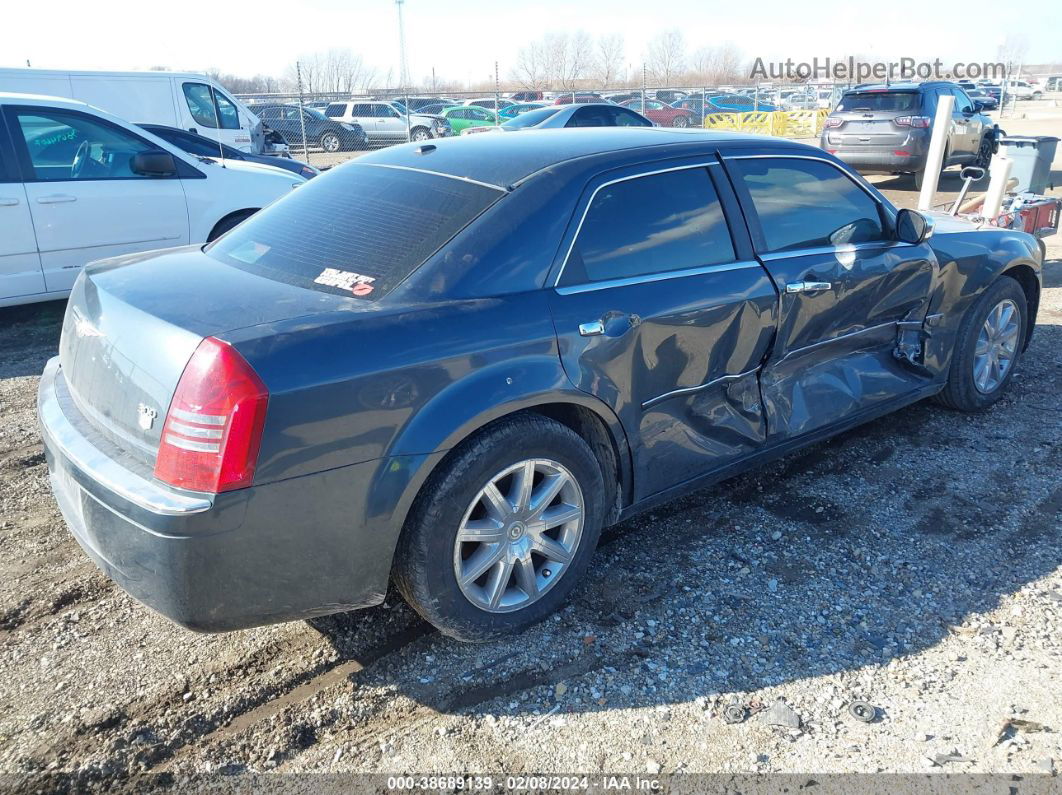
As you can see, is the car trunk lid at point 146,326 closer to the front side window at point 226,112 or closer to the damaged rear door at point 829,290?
the damaged rear door at point 829,290

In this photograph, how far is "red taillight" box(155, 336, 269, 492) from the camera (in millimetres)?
2281

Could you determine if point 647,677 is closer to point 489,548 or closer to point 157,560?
point 489,548

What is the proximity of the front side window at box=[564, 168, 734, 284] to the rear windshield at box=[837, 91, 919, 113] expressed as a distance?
12.6 metres

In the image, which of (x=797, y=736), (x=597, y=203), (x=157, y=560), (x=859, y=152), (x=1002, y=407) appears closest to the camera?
(x=157, y=560)

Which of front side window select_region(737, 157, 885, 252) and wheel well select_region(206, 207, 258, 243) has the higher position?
front side window select_region(737, 157, 885, 252)

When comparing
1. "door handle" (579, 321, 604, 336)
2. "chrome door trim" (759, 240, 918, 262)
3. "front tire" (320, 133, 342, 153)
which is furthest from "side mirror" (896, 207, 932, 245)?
"front tire" (320, 133, 342, 153)

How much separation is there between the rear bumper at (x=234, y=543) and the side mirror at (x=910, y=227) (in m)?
3.01

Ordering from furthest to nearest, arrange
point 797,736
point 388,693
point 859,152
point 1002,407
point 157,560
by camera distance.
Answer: point 859,152 < point 1002,407 < point 388,693 < point 797,736 < point 157,560

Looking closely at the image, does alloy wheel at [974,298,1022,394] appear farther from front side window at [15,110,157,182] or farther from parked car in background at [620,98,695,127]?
parked car in background at [620,98,695,127]

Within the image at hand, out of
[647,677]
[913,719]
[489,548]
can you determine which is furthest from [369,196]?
[913,719]

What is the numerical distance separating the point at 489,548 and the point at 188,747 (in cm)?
107

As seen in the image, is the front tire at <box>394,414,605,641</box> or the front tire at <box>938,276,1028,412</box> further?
the front tire at <box>938,276,1028,412</box>

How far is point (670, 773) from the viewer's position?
241 cm

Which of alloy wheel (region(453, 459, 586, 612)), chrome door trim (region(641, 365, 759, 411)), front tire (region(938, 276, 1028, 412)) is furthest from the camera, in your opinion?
front tire (region(938, 276, 1028, 412))
